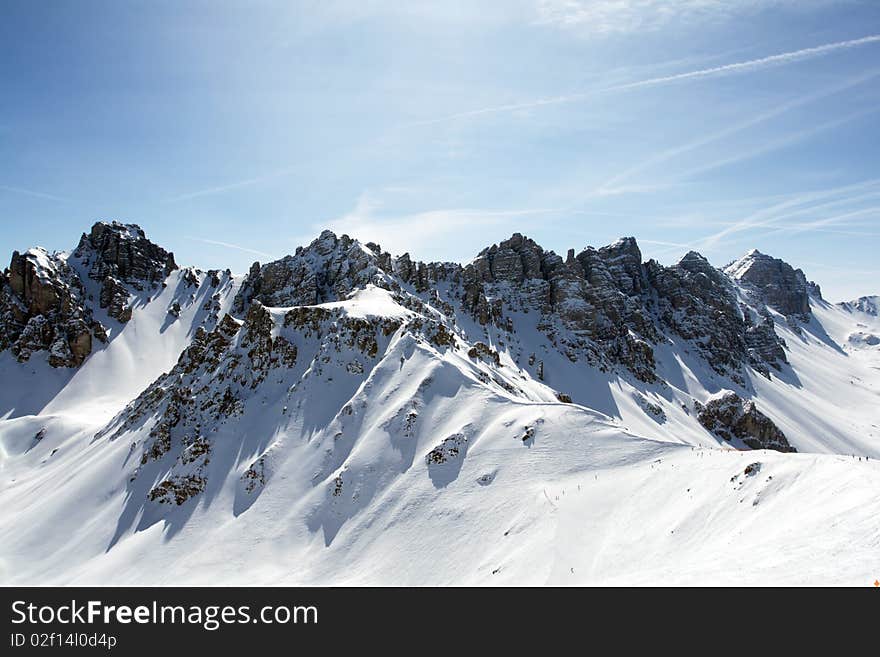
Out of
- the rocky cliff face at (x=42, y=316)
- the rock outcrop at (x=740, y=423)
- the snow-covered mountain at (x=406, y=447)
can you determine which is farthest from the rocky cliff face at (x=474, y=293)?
the rock outcrop at (x=740, y=423)

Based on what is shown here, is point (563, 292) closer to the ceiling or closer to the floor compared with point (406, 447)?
closer to the ceiling

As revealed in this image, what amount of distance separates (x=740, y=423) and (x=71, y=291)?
18417 cm

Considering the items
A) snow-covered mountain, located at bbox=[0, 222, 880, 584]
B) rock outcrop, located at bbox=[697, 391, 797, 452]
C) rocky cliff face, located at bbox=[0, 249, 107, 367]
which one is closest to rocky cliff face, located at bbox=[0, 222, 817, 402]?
rocky cliff face, located at bbox=[0, 249, 107, 367]

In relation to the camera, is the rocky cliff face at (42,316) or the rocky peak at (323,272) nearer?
the rocky peak at (323,272)

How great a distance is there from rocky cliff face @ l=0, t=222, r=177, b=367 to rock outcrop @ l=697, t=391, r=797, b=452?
158932mm

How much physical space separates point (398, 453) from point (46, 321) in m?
131

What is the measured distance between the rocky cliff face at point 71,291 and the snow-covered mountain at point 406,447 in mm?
867

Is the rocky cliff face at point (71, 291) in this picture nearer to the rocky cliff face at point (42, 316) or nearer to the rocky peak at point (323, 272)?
the rocky cliff face at point (42, 316)

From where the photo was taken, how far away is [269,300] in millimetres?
123188

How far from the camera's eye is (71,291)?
139375 millimetres

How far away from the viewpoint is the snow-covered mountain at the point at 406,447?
2338 centimetres

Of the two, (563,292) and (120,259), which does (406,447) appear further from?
(120,259)

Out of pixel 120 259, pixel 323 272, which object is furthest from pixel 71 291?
pixel 323 272
